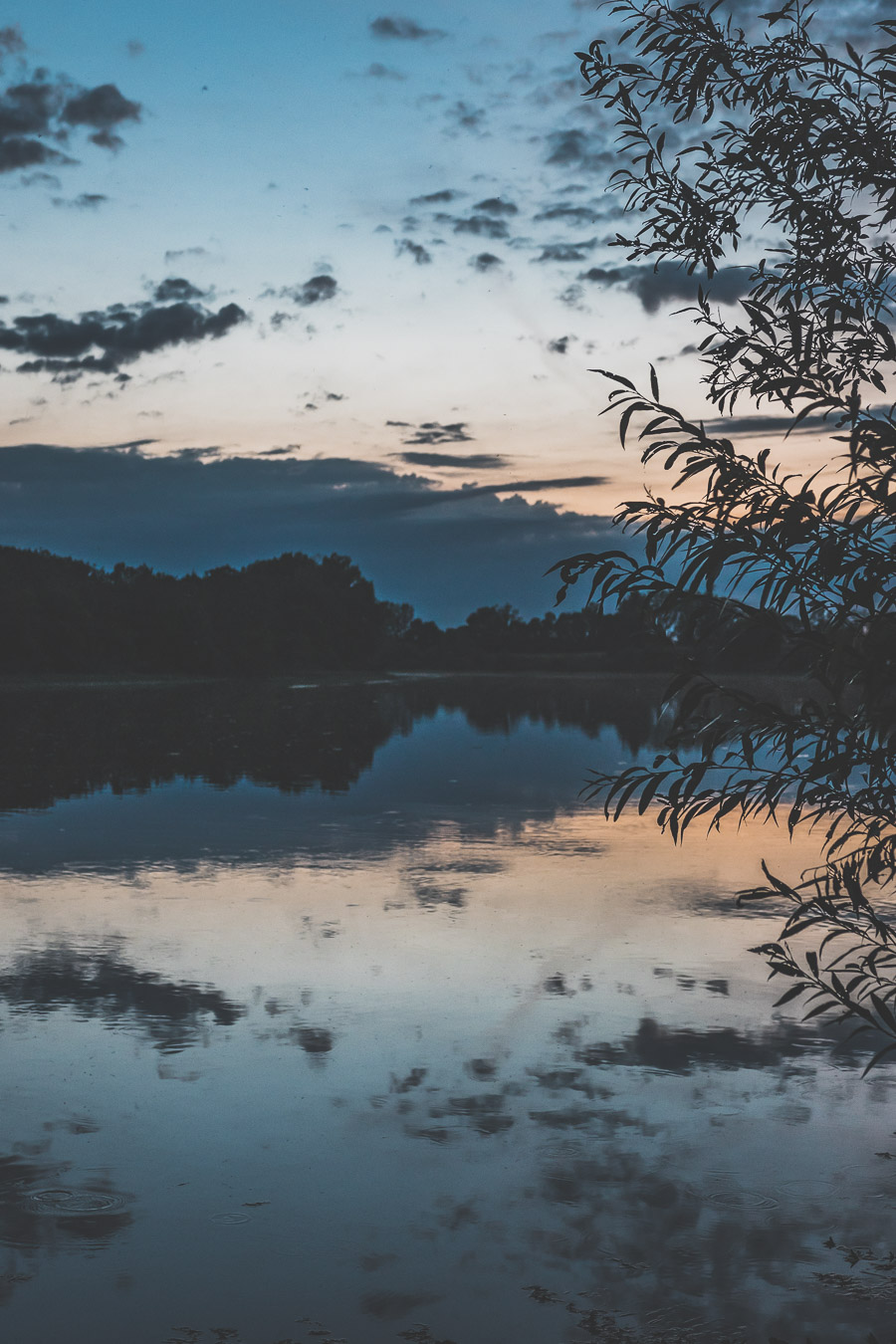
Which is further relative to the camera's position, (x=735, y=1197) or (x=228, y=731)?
(x=228, y=731)

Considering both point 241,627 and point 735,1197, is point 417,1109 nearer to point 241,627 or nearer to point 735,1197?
point 735,1197

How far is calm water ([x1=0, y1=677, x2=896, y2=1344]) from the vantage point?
17.0ft

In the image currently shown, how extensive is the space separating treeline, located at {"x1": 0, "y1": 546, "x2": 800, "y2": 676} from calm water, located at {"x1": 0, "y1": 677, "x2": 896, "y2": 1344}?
190 feet

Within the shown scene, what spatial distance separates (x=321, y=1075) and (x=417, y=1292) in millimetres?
2525

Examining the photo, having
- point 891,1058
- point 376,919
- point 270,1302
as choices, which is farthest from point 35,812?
point 270,1302

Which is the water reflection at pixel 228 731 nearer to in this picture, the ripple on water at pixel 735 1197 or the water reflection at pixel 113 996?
the water reflection at pixel 113 996

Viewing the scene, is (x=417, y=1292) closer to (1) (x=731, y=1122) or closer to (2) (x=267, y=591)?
(1) (x=731, y=1122)

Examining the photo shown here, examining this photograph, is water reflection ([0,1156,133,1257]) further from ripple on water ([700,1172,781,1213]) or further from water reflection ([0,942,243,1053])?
ripple on water ([700,1172,781,1213])

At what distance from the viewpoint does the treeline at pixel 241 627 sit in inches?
4072

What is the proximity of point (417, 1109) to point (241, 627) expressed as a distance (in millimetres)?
132279

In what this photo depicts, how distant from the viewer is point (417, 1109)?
715cm

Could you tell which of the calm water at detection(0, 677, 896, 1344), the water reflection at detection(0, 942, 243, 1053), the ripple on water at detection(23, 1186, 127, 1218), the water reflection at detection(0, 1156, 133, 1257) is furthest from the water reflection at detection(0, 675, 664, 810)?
the ripple on water at detection(23, 1186, 127, 1218)

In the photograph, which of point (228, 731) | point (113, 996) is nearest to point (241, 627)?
point (228, 731)

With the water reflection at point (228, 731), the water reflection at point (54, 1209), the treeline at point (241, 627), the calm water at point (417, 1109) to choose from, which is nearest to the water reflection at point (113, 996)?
the calm water at point (417, 1109)
